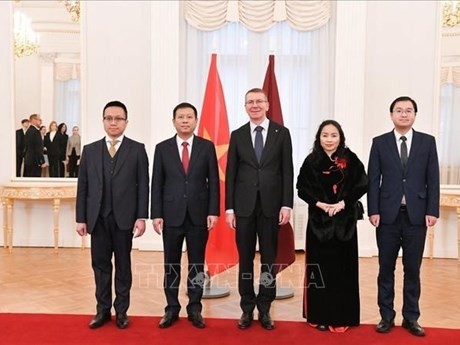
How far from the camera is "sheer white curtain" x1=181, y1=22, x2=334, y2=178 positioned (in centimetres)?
657

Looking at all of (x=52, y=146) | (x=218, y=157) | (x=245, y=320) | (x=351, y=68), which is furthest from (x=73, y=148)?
(x=245, y=320)

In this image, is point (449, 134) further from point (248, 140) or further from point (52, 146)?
point (52, 146)

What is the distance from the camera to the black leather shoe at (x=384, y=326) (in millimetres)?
3562

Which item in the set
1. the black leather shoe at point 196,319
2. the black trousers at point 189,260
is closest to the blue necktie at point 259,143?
the black trousers at point 189,260

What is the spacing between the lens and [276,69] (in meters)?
6.60

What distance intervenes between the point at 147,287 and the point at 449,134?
398cm

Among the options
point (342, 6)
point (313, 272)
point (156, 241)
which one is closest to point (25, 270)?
point (156, 241)

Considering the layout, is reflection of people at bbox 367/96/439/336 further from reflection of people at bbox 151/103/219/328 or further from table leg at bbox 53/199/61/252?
table leg at bbox 53/199/61/252

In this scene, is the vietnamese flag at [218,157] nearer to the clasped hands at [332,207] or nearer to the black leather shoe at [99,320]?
the black leather shoe at [99,320]

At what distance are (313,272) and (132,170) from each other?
141 centimetres

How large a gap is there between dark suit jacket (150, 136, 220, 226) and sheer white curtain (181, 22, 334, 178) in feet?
10.0

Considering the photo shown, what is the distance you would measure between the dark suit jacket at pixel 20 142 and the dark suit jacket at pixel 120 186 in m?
3.39

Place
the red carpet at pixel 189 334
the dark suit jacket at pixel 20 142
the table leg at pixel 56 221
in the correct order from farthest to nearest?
the dark suit jacket at pixel 20 142 → the table leg at pixel 56 221 → the red carpet at pixel 189 334

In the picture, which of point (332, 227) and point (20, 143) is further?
point (20, 143)
